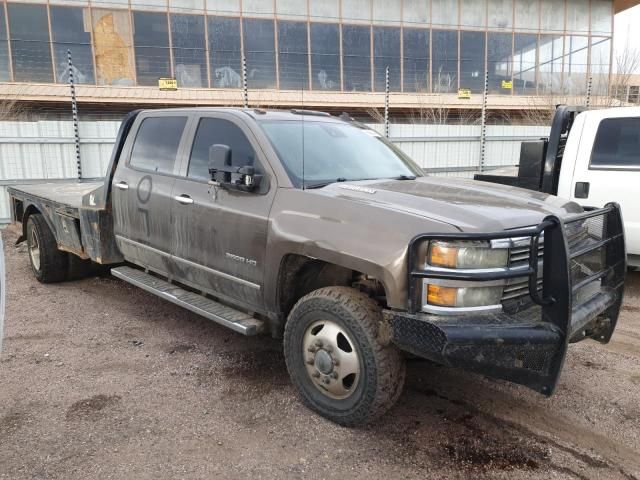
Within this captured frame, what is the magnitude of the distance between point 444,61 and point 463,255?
73.4 ft

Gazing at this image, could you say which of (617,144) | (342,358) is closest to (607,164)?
(617,144)

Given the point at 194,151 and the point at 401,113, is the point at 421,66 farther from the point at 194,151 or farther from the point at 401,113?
the point at 194,151

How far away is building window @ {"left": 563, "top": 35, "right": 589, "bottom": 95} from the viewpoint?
2334cm

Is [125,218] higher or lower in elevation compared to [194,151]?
lower

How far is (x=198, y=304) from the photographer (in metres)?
4.21

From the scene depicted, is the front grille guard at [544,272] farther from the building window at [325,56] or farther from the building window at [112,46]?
the building window at [112,46]

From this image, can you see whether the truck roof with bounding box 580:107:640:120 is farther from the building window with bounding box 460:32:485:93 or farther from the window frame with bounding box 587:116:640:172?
the building window with bounding box 460:32:485:93

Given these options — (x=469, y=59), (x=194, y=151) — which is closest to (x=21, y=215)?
(x=194, y=151)

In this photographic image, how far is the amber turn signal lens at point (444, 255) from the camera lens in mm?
2801

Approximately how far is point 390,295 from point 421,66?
21838 mm

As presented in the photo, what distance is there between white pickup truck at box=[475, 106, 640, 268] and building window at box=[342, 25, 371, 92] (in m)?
16.7

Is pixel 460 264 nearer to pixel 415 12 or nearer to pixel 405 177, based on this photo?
pixel 405 177

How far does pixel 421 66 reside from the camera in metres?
23.0

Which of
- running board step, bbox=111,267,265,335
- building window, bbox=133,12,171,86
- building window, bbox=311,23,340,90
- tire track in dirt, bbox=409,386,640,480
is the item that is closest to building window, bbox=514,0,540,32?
building window, bbox=311,23,340,90
